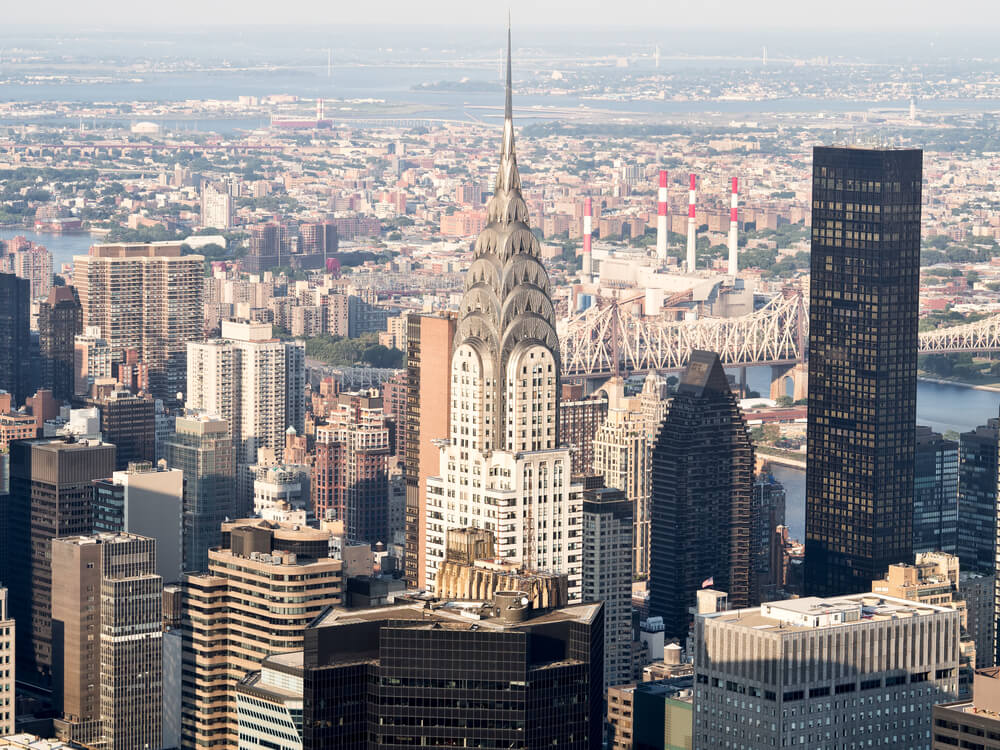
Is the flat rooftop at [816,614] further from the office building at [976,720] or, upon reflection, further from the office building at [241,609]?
the office building at [241,609]

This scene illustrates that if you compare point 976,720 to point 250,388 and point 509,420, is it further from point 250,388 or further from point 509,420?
point 250,388

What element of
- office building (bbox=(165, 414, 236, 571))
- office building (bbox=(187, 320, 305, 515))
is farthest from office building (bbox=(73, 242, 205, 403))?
office building (bbox=(165, 414, 236, 571))

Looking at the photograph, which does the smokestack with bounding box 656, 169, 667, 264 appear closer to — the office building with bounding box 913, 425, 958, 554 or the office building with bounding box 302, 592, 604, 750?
the office building with bounding box 913, 425, 958, 554

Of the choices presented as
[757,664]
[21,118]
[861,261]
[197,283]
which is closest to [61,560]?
[757,664]

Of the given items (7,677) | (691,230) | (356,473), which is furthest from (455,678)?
(691,230)

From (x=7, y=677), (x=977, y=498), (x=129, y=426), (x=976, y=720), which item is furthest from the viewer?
(x=129, y=426)

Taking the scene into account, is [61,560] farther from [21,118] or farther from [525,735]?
[21,118]
